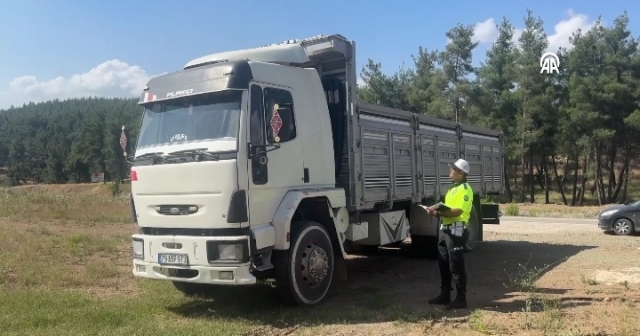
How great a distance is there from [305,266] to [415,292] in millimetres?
1992

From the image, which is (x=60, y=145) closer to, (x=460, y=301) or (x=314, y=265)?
(x=314, y=265)

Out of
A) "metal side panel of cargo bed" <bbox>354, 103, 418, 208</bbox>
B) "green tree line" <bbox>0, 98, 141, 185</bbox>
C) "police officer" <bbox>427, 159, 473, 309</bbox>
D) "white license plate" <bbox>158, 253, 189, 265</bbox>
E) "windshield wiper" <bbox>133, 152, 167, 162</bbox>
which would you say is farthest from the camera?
"green tree line" <bbox>0, 98, 141, 185</bbox>

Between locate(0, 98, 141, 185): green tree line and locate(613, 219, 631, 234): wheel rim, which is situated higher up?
locate(0, 98, 141, 185): green tree line

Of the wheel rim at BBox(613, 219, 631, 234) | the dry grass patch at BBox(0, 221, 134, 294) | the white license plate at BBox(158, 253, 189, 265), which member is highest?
the white license plate at BBox(158, 253, 189, 265)

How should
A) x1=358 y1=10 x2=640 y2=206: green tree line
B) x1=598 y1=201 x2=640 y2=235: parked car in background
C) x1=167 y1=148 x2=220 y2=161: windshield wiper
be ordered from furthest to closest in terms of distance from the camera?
x1=358 y1=10 x2=640 y2=206: green tree line, x1=598 y1=201 x2=640 y2=235: parked car in background, x1=167 y1=148 x2=220 y2=161: windshield wiper

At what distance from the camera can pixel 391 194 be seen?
844cm

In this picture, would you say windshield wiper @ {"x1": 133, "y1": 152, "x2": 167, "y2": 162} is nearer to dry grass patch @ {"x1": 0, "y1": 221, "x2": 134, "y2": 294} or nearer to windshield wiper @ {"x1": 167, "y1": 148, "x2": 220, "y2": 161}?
windshield wiper @ {"x1": 167, "y1": 148, "x2": 220, "y2": 161}

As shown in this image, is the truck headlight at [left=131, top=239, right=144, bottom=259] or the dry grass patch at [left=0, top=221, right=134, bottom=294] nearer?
the truck headlight at [left=131, top=239, right=144, bottom=259]

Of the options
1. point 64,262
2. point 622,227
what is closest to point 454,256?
point 64,262

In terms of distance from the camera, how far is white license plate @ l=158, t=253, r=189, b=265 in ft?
19.9

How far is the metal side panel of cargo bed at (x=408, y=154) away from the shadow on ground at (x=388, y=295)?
1.27 meters

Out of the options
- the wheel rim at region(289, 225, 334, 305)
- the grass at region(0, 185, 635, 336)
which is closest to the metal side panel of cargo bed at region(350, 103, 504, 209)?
the wheel rim at region(289, 225, 334, 305)

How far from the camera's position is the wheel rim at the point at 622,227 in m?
16.8

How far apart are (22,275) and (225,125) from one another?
4782mm
